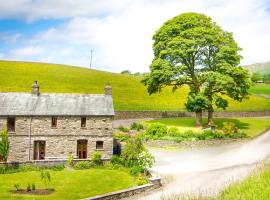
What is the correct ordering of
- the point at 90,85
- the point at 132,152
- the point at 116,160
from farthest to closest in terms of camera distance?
the point at 90,85
the point at 116,160
the point at 132,152

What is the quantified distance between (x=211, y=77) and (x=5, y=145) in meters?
31.0

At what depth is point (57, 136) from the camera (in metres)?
43.3

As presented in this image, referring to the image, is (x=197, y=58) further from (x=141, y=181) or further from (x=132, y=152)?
(x=141, y=181)

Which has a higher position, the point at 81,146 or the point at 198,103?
the point at 198,103

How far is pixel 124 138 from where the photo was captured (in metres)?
51.6

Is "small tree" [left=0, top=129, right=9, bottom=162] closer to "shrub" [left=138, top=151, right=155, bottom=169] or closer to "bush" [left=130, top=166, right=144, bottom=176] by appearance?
"bush" [left=130, top=166, right=144, bottom=176]

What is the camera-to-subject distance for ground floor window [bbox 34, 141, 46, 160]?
43.2 meters

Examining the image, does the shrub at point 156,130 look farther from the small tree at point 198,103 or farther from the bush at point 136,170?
the bush at point 136,170

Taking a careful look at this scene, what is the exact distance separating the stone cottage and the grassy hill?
3400 cm

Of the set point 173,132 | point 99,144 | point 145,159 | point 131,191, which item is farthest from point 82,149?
point 173,132

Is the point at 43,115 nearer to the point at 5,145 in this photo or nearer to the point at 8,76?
the point at 5,145

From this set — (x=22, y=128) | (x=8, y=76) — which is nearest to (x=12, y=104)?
(x=22, y=128)

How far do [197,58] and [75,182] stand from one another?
33.5 meters

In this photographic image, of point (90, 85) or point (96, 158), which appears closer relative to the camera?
point (96, 158)
